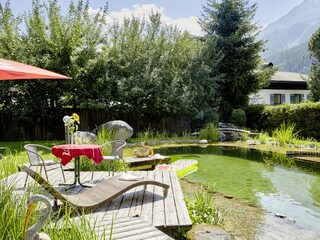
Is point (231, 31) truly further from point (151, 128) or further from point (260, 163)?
point (260, 163)

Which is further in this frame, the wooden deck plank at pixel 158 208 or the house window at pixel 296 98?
the house window at pixel 296 98

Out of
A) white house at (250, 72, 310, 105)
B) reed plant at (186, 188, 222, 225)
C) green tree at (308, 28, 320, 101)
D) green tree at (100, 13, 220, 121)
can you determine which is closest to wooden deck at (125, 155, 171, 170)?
reed plant at (186, 188, 222, 225)

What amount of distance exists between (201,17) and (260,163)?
12.9 meters

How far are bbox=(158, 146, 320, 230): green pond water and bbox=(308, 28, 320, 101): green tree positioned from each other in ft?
39.4

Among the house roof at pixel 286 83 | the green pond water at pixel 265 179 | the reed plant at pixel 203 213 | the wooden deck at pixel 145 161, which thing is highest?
the house roof at pixel 286 83

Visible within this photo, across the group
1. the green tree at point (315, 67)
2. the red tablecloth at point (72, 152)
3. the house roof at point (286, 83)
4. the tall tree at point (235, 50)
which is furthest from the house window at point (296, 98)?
the red tablecloth at point (72, 152)

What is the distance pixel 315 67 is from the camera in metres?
22.0

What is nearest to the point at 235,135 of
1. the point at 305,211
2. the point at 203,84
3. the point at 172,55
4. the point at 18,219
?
the point at 203,84

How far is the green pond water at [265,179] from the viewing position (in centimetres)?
598

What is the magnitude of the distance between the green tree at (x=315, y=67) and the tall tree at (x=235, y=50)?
3.98 m

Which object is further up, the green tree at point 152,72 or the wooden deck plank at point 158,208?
the green tree at point 152,72

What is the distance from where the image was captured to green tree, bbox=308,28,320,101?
70.8ft

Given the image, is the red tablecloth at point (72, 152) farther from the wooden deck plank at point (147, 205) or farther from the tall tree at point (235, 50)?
the tall tree at point (235, 50)

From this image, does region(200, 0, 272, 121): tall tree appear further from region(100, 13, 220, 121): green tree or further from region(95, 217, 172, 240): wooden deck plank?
region(95, 217, 172, 240): wooden deck plank
